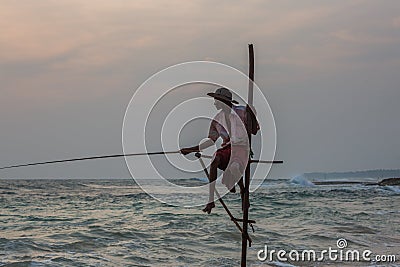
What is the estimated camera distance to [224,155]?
19.2ft

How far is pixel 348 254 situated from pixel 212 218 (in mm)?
8069

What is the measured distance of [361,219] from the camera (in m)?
21.0

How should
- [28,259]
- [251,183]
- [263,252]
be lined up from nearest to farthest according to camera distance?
[251,183] → [28,259] → [263,252]

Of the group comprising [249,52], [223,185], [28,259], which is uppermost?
[249,52]

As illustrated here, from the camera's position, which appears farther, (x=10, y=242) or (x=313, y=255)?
(x=10, y=242)

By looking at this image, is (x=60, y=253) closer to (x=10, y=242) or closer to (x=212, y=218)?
(x=10, y=242)

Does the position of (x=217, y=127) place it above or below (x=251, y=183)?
above

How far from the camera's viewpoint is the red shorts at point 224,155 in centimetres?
584

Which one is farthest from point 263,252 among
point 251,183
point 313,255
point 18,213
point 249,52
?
point 18,213
